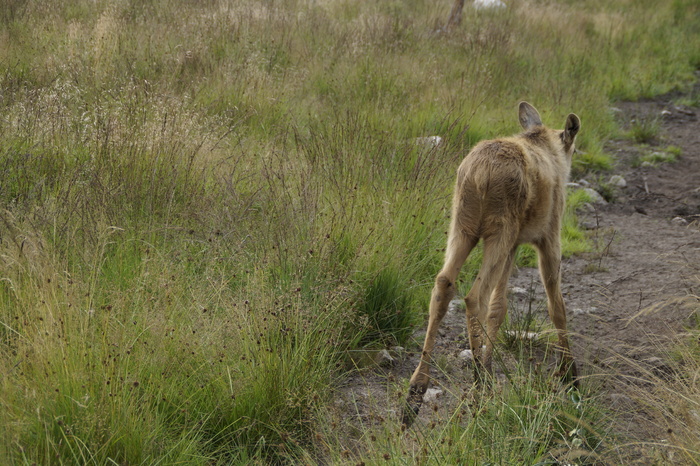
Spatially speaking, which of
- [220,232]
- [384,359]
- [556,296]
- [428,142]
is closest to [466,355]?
[384,359]

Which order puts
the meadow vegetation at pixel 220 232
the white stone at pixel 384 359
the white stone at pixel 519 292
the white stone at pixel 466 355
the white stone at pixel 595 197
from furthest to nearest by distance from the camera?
the white stone at pixel 595 197 → the white stone at pixel 519 292 → the white stone at pixel 466 355 → the white stone at pixel 384 359 → the meadow vegetation at pixel 220 232

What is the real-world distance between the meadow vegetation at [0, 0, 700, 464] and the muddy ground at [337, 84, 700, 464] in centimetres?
25

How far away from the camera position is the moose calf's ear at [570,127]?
457 cm

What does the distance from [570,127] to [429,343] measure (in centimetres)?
198

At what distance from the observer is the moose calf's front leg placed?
3.62 metres

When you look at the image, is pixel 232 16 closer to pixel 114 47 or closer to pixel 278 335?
pixel 114 47

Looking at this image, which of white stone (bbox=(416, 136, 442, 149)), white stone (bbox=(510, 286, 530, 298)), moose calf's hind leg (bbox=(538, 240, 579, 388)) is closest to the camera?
moose calf's hind leg (bbox=(538, 240, 579, 388))

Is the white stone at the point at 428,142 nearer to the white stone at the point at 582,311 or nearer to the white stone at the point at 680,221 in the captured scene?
the white stone at the point at 582,311

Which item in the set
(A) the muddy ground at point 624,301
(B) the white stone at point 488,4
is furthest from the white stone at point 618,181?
(B) the white stone at point 488,4

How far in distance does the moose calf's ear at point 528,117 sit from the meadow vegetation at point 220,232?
2.99 ft

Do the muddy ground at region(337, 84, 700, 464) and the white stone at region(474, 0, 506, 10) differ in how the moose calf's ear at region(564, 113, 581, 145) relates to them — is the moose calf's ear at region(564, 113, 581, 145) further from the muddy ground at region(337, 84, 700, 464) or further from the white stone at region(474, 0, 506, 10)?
the white stone at region(474, 0, 506, 10)

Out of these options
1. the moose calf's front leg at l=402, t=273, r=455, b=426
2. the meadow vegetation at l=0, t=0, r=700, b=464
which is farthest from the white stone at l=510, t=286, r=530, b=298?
the moose calf's front leg at l=402, t=273, r=455, b=426

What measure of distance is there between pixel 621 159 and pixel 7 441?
8675 millimetres

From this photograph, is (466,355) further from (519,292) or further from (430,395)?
(519,292)
